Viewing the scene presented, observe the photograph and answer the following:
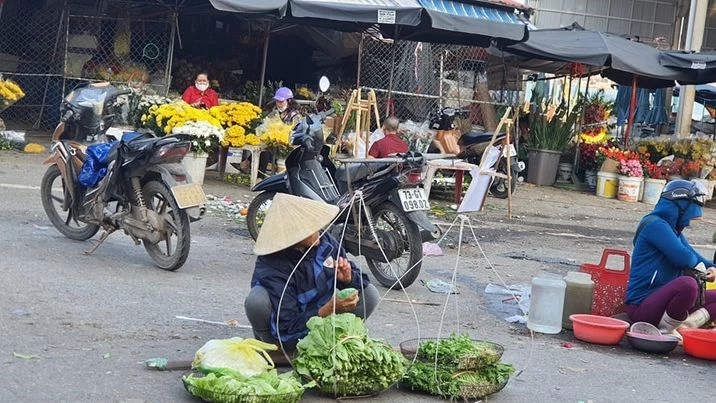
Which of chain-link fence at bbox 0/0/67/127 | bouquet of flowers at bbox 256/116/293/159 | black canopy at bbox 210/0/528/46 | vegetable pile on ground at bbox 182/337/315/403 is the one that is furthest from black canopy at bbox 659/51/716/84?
vegetable pile on ground at bbox 182/337/315/403

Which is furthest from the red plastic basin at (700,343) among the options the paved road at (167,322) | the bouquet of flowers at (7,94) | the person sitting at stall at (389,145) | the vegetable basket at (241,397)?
the bouquet of flowers at (7,94)

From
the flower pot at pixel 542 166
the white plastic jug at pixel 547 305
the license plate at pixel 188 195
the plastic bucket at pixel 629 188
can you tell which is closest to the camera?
the white plastic jug at pixel 547 305

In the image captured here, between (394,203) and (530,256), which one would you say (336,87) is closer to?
(530,256)

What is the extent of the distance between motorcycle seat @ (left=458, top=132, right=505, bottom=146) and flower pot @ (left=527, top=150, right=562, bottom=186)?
10.3ft

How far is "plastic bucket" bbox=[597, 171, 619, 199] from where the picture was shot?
17656 millimetres

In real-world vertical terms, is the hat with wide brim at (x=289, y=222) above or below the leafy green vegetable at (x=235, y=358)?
above

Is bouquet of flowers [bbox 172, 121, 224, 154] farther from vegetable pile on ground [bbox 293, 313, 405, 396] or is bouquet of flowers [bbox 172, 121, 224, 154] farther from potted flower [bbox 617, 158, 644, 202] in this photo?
potted flower [bbox 617, 158, 644, 202]

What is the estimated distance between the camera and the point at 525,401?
5203 mm

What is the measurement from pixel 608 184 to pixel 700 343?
1157 cm

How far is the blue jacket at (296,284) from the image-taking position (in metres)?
5.24

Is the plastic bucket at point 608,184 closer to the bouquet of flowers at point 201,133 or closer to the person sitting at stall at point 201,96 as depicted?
the person sitting at stall at point 201,96

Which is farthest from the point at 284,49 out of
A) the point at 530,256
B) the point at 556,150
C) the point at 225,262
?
the point at 225,262

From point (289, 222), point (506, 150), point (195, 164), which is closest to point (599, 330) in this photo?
point (289, 222)

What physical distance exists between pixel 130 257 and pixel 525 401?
419 cm
